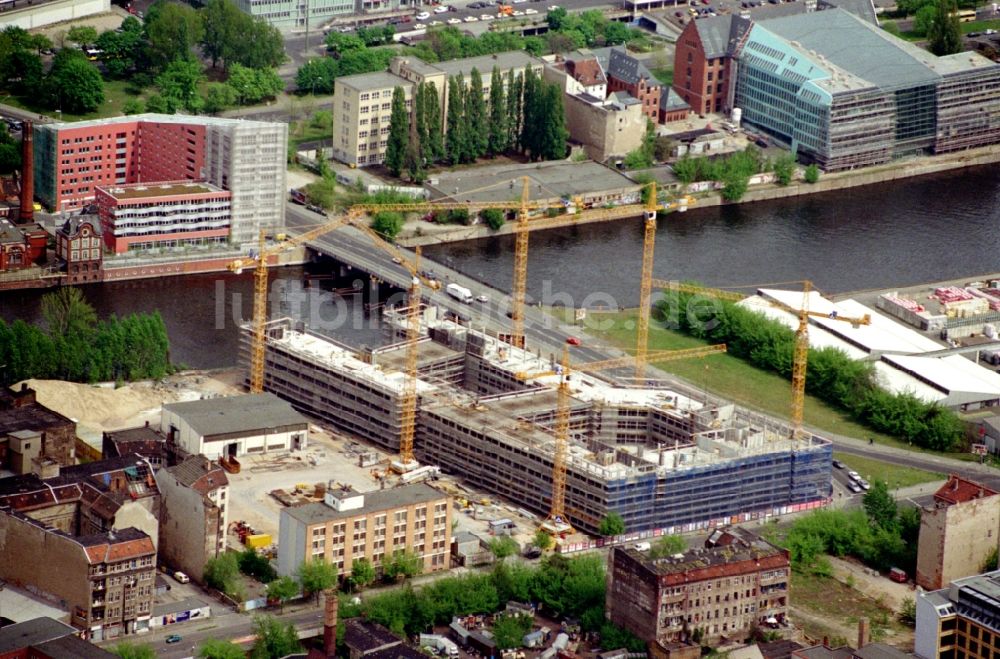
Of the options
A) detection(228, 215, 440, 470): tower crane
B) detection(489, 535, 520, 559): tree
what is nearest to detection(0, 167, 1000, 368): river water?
detection(228, 215, 440, 470): tower crane

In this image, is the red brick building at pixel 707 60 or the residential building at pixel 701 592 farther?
the red brick building at pixel 707 60

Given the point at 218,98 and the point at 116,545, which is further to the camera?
the point at 218,98

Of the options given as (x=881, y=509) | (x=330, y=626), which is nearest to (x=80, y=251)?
(x=881, y=509)

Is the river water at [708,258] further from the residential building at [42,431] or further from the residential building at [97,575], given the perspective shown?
the residential building at [97,575]

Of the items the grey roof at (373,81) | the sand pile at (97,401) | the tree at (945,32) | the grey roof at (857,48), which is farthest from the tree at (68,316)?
the tree at (945,32)

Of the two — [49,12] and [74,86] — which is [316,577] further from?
[49,12]

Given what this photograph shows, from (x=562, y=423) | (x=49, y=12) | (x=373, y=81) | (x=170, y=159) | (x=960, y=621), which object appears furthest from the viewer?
(x=49, y=12)
